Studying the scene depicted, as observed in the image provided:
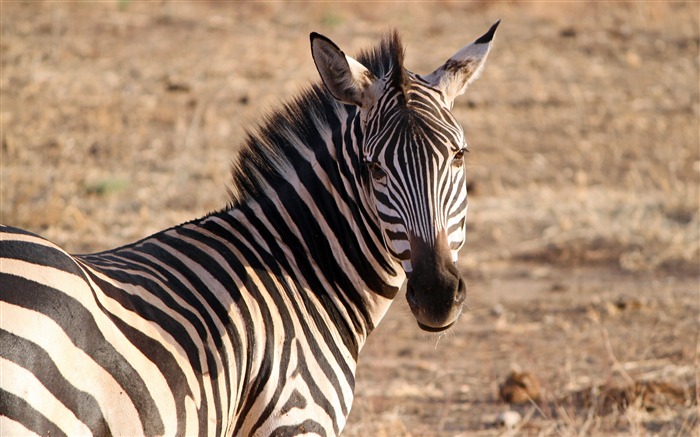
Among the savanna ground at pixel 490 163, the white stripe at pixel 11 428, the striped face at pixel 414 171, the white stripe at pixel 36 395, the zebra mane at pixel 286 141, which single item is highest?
the savanna ground at pixel 490 163

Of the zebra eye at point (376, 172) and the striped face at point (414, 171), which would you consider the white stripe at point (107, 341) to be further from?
the zebra eye at point (376, 172)

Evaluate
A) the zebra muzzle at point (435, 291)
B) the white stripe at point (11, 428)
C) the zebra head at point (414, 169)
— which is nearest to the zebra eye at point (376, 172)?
the zebra head at point (414, 169)

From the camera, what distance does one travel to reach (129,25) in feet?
46.7

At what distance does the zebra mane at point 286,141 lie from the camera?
13.1 feet

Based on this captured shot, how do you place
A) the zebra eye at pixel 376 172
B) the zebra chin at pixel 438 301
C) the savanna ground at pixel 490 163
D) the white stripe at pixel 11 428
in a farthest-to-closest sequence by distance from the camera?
the savanna ground at pixel 490 163 < the zebra eye at pixel 376 172 < the zebra chin at pixel 438 301 < the white stripe at pixel 11 428

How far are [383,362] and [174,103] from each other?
20.3ft

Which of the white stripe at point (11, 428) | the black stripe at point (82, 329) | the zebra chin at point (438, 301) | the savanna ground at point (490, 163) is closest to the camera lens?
the white stripe at point (11, 428)

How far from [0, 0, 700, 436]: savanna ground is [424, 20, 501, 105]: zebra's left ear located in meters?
0.91

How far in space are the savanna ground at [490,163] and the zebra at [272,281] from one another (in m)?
0.44

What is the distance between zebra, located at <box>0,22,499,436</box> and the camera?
2.79 meters

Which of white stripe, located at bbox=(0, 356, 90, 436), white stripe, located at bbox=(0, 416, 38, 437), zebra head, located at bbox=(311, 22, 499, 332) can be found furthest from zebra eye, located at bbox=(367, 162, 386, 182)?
white stripe, located at bbox=(0, 416, 38, 437)

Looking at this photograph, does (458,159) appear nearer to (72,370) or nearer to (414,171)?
(414,171)

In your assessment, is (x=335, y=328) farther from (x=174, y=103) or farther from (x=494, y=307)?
(x=174, y=103)

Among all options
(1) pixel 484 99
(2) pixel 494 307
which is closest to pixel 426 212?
(2) pixel 494 307
